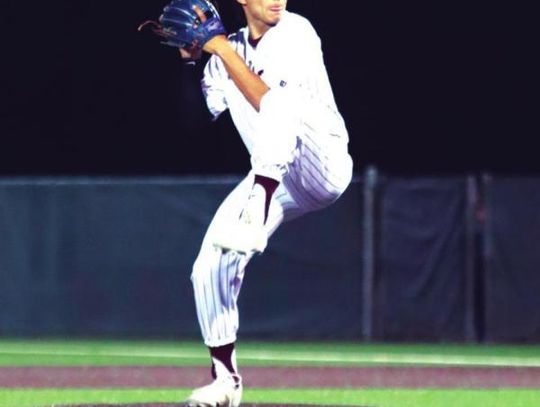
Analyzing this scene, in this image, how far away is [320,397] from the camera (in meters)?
8.64

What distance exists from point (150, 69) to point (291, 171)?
9125mm

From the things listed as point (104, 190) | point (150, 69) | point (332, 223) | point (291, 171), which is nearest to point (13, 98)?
point (150, 69)

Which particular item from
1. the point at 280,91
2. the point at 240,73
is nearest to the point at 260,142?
the point at 280,91

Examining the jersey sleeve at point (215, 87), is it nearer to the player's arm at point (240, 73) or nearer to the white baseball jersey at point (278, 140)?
the white baseball jersey at point (278, 140)

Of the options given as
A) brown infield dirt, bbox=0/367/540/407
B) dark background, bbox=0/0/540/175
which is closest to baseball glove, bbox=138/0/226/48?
brown infield dirt, bbox=0/367/540/407

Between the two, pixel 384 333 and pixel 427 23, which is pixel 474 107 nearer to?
pixel 427 23

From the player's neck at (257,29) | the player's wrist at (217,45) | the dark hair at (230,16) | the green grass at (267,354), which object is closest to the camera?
the player's wrist at (217,45)

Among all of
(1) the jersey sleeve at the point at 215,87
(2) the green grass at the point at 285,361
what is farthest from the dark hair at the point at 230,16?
(1) the jersey sleeve at the point at 215,87

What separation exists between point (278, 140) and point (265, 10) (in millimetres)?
673

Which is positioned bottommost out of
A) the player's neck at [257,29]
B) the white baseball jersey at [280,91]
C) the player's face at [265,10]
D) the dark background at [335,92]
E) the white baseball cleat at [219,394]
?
the white baseball cleat at [219,394]

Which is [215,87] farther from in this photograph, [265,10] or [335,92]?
[335,92]

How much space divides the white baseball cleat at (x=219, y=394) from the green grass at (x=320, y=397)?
1614 millimetres

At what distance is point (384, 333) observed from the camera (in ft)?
40.9

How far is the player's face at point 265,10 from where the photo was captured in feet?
21.5
